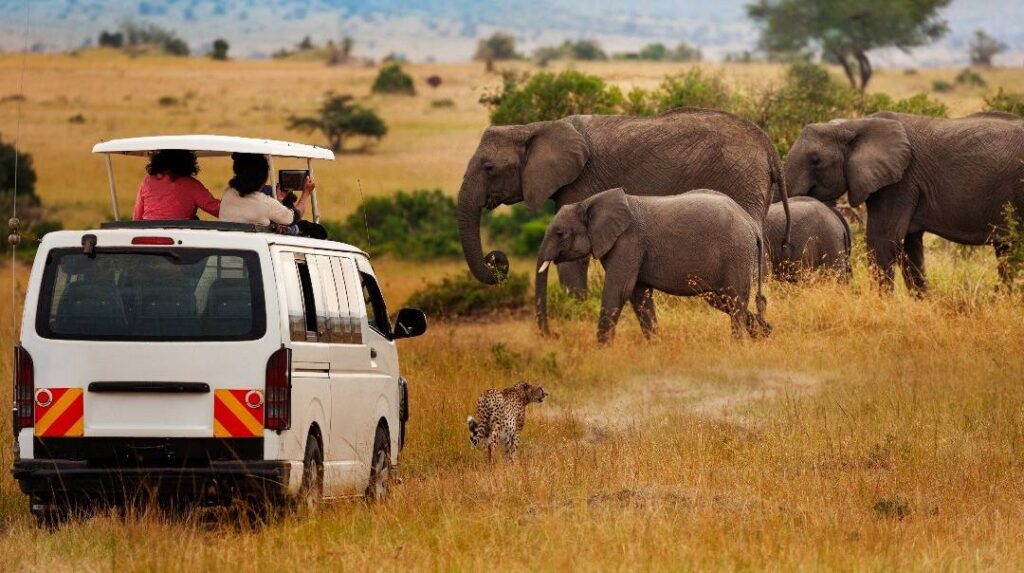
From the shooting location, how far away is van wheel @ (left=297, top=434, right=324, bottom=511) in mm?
9961

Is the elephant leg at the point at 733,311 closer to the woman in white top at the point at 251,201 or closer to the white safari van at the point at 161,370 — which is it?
the woman in white top at the point at 251,201

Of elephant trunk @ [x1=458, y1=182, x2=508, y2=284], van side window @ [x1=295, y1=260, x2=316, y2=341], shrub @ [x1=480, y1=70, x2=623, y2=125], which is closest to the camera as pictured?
van side window @ [x1=295, y1=260, x2=316, y2=341]

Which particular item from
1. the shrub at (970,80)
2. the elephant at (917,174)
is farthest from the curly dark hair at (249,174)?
the shrub at (970,80)

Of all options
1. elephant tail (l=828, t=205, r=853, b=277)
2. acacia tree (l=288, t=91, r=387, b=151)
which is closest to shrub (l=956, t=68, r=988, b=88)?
acacia tree (l=288, t=91, r=387, b=151)

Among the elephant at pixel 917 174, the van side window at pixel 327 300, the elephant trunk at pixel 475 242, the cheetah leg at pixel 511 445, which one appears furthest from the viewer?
the elephant at pixel 917 174

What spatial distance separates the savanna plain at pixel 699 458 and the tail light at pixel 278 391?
1.78ft

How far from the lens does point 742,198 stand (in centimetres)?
2211

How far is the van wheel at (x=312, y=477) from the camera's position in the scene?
9.96 metres

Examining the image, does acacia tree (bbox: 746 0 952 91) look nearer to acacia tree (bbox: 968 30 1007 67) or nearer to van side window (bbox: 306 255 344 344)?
acacia tree (bbox: 968 30 1007 67)

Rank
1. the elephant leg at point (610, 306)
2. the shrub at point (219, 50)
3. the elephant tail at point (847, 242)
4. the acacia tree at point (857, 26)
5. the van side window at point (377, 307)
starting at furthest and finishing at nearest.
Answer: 1. the shrub at point (219, 50)
2. the acacia tree at point (857, 26)
3. the elephant tail at point (847, 242)
4. the elephant leg at point (610, 306)
5. the van side window at point (377, 307)

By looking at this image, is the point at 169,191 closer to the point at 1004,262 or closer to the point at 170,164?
the point at 170,164

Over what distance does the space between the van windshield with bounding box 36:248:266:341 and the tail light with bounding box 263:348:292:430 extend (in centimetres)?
17

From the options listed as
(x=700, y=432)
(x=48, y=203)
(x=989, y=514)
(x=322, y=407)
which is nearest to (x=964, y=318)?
(x=700, y=432)

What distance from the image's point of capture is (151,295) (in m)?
9.69
